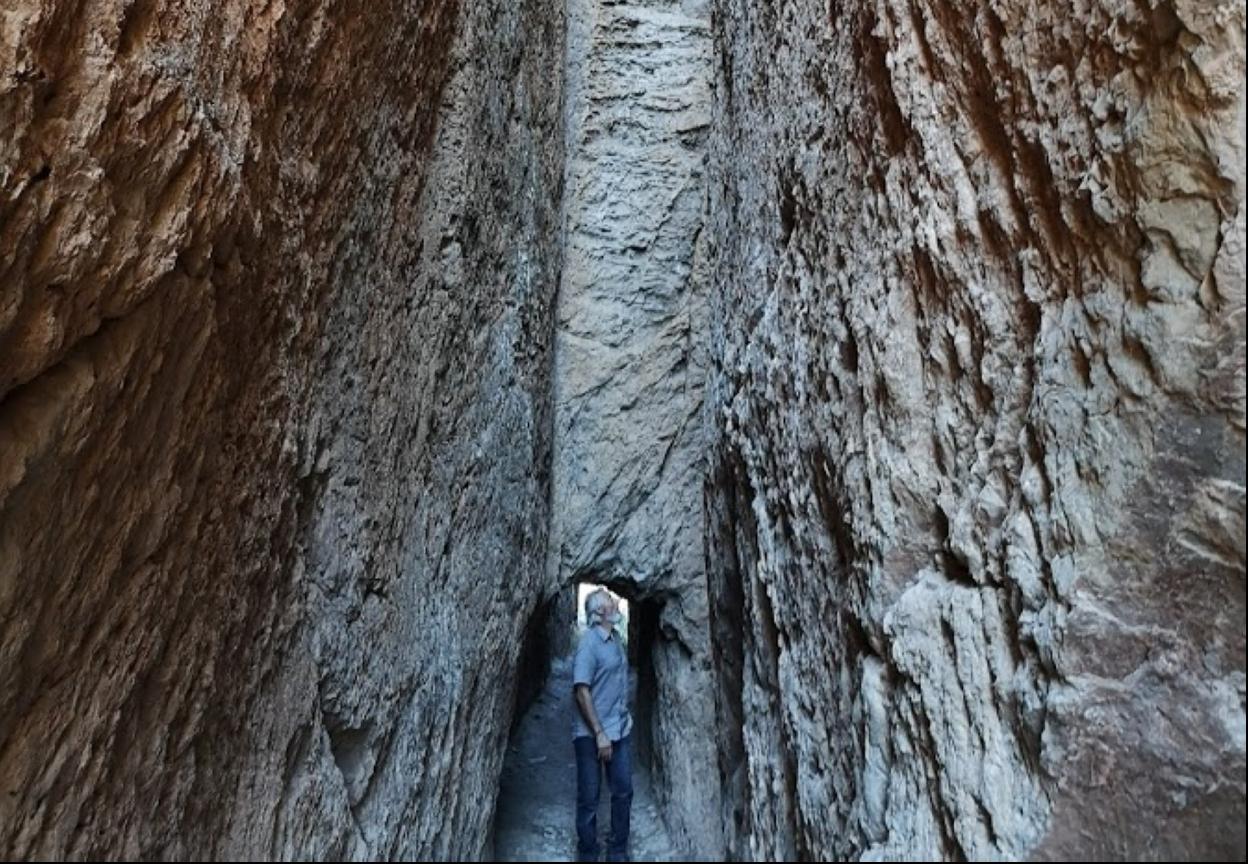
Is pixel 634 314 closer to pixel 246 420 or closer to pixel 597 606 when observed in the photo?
pixel 597 606

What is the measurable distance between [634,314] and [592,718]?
293 centimetres

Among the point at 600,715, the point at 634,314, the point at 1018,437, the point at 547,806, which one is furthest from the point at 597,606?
the point at 1018,437

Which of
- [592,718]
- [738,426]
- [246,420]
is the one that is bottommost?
[592,718]

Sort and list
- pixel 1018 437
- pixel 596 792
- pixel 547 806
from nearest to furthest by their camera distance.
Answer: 1. pixel 1018 437
2. pixel 596 792
3. pixel 547 806

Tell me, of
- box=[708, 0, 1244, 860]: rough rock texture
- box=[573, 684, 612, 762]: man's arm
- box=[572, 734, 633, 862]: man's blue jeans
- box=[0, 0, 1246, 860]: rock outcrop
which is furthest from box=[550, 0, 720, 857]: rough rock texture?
box=[708, 0, 1244, 860]: rough rock texture

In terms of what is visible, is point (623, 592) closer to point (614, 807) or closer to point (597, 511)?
point (597, 511)

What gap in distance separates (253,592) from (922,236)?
2.27 metres

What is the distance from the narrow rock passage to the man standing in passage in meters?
0.55

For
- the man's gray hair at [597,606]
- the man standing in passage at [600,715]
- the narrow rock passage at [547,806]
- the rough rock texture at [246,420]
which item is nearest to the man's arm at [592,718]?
the man standing in passage at [600,715]

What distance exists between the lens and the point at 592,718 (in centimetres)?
500

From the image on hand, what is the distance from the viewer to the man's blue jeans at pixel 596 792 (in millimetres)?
5160

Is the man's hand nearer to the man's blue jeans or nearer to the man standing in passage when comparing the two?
the man standing in passage

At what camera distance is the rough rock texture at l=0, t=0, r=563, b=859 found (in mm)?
1842

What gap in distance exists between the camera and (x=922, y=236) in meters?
2.27
